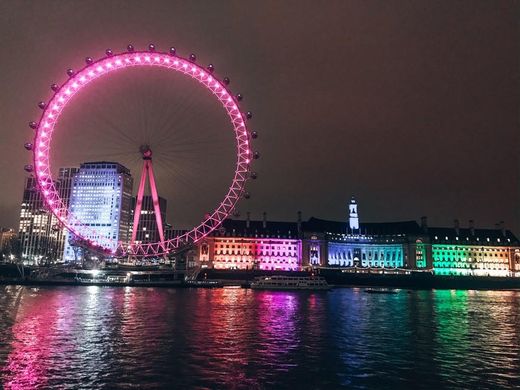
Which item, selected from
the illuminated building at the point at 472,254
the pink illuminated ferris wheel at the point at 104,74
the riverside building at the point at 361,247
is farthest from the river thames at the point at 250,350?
the illuminated building at the point at 472,254

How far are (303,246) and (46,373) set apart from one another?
13807cm

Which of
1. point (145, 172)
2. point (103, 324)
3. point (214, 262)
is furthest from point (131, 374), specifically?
point (214, 262)

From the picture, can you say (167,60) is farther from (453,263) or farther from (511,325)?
(453,263)

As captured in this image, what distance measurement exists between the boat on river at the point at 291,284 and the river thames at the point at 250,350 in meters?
49.9

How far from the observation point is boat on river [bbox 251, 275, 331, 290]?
101 meters

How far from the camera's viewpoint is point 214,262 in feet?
510

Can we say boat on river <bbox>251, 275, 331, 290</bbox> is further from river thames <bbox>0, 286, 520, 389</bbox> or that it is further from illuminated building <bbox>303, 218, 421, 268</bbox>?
illuminated building <bbox>303, 218, 421, 268</bbox>

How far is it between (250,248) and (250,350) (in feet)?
421

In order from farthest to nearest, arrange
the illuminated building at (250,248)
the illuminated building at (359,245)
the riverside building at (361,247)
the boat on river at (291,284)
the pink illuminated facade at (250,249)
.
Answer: the illuminated building at (359,245) → the riverside building at (361,247) → the pink illuminated facade at (250,249) → the illuminated building at (250,248) → the boat on river at (291,284)

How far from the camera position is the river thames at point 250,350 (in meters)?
23.4

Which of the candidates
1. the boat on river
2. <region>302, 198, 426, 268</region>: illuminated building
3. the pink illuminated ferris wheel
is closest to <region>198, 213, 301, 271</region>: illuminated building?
<region>302, 198, 426, 268</region>: illuminated building

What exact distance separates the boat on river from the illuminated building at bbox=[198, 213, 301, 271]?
48.6m

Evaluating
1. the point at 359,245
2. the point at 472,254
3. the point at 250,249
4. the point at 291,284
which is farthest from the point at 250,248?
the point at 472,254

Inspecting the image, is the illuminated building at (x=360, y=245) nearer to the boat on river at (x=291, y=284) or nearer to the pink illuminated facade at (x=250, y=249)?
the pink illuminated facade at (x=250, y=249)
